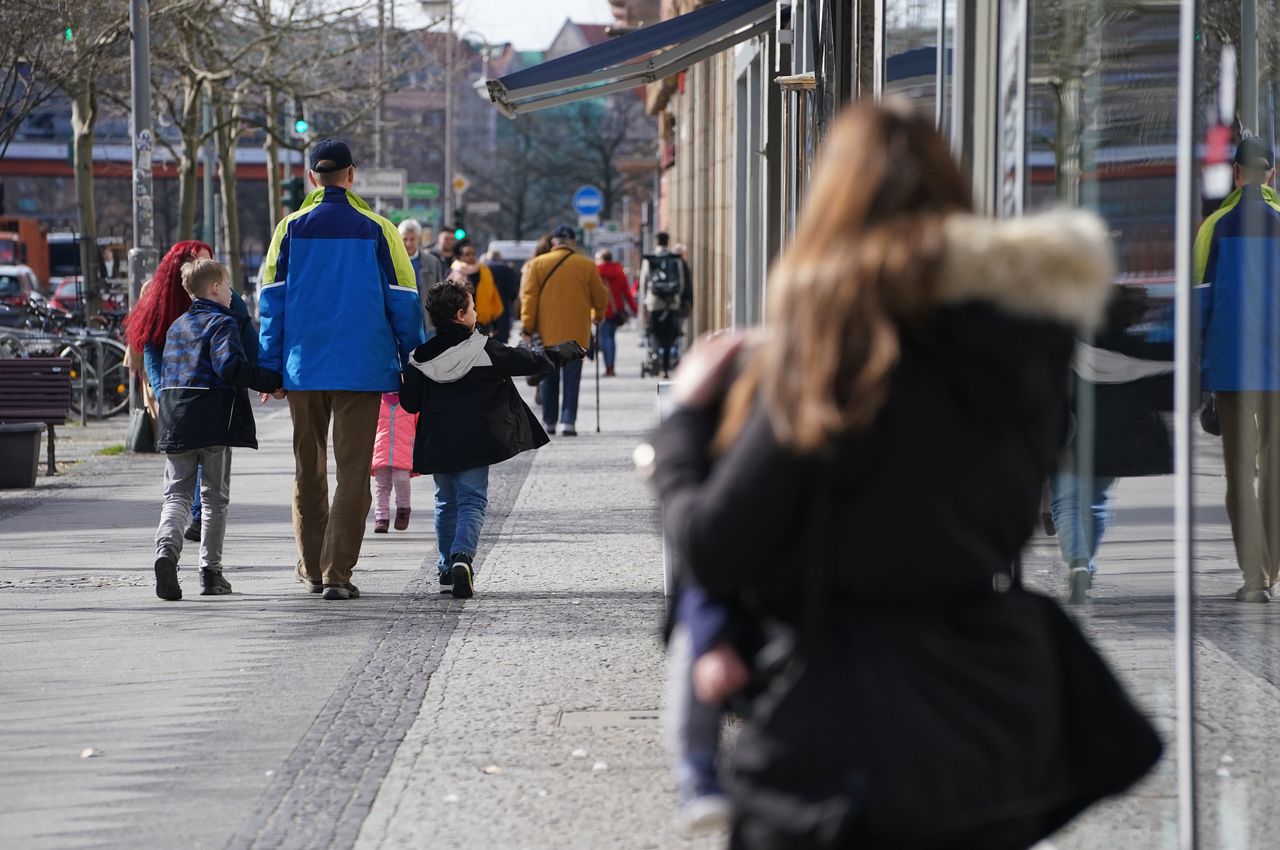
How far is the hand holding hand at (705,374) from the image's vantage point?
271 cm

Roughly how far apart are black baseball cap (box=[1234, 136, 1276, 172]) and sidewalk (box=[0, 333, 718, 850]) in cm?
234

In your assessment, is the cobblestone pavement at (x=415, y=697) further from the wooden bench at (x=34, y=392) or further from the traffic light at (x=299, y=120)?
the traffic light at (x=299, y=120)

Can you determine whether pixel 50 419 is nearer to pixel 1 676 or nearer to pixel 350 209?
pixel 350 209

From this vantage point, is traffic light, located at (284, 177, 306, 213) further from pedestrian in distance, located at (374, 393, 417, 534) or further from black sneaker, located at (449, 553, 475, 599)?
black sneaker, located at (449, 553, 475, 599)

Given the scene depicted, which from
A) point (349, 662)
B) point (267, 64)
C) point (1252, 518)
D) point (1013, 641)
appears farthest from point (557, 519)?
point (267, 64)

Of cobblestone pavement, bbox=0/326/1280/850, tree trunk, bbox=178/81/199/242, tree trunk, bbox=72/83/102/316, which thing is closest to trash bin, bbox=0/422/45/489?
cobblestone pavement, bbox=0/326/1280/850

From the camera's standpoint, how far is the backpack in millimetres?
24062

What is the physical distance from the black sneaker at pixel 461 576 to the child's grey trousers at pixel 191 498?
1091 mm

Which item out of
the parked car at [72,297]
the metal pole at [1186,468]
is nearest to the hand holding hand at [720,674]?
the metal pole at [1186,468]

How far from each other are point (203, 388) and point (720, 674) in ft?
20.7

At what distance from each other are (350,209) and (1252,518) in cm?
463

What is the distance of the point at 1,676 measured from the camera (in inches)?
277

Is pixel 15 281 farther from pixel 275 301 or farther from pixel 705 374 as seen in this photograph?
pixel 705 374

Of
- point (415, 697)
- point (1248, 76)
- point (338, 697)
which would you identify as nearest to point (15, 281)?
point (338, 697)
